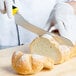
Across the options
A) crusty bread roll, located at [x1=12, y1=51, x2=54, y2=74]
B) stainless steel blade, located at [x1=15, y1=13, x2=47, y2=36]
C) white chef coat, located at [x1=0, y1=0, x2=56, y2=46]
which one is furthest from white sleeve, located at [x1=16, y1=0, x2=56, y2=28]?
crusty bread roll, located at [x1=12, y1=51, x2=54, y2=74]

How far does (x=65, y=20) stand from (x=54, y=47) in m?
0.19

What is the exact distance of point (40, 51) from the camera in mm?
1053

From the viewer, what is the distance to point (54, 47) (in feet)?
3.35

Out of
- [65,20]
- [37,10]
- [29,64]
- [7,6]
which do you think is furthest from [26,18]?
[29,64]

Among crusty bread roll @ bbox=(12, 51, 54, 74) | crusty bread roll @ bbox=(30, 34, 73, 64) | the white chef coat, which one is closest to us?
crusty bread roll @ bbox=(12, 51, 54, 74)

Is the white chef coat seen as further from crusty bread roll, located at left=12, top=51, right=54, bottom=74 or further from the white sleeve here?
crusty bread roll, located at left=12, top=51, right=54, bottom=74

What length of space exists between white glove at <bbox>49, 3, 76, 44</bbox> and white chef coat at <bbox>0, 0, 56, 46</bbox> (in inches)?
3.1

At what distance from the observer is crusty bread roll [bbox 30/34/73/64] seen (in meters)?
1.02

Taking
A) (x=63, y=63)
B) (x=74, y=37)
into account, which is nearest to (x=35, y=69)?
(x=63, y=63)

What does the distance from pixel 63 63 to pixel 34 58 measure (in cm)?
14

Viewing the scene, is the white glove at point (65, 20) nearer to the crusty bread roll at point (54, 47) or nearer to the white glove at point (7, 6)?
the crusty bread roll at point (54, 47)

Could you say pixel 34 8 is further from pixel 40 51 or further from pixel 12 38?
pixel 40 51

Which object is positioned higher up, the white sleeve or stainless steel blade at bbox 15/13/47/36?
stainless steel blade at bbox 15/13/47/36

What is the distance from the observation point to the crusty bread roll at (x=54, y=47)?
3.34 ft
